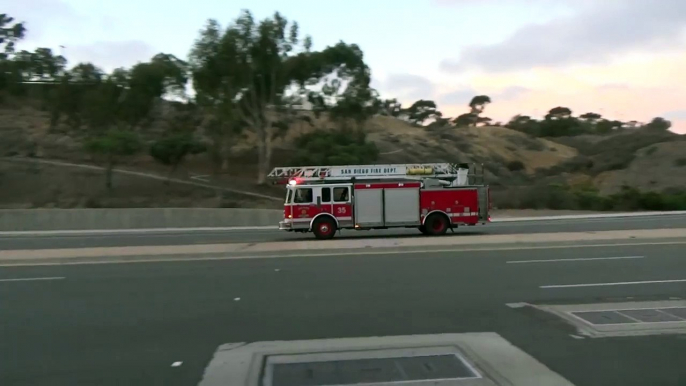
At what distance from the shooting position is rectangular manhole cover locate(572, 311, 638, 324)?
896cm

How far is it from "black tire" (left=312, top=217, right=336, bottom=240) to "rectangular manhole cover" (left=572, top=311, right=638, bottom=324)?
15.9m

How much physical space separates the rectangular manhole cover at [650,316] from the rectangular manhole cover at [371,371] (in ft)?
10.4

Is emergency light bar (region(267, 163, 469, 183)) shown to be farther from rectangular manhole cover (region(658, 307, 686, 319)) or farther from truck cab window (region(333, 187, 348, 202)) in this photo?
rectangular manhole cover (region(658, 307, 686, 319))

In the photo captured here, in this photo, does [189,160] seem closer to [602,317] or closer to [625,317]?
[602,317]

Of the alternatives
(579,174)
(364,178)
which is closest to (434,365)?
(364,178)

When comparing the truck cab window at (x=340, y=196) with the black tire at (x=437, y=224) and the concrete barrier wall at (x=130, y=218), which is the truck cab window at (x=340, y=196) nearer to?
the black tire at (x=437, y=224)

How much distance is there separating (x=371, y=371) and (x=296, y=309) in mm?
3664

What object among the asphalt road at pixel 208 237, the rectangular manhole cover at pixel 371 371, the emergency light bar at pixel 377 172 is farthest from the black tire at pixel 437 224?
the rectangular manhole cover at pixel 371 371

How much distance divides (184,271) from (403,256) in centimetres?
530

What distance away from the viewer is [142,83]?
55.3 meters

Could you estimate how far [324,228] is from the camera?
82.7ft

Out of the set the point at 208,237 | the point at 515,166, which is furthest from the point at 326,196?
the point at 515,166

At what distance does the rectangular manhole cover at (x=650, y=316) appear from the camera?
8992 mm

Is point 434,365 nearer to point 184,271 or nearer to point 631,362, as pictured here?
point 631,362
